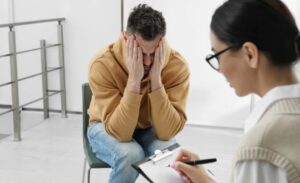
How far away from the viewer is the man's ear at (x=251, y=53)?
86 centimetres

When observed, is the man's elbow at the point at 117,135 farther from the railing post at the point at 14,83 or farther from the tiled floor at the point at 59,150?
the railing post at the point at 14,83

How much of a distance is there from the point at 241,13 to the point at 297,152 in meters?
0.30

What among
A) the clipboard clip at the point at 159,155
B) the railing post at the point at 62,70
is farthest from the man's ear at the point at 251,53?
the railing post at the point at 62,70

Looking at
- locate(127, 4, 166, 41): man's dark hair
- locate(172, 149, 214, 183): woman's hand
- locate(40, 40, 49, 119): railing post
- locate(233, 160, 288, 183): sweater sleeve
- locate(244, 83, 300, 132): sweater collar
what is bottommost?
locate(40, 40, 49, 119): railing post

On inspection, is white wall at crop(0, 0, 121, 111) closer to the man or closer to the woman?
the man

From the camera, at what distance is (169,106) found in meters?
1.88

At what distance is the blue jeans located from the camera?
1796mm

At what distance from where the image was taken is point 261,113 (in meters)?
0.89

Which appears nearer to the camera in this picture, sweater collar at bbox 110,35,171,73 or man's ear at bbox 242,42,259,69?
man's ear at bbox 242,42,259,69

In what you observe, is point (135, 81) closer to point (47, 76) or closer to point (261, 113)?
point (261, 113)

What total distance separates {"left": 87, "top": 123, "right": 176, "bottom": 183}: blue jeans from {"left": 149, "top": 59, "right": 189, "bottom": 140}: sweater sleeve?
59mm

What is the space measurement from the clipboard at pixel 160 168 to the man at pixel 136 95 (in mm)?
269

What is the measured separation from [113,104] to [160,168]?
1.75 feet

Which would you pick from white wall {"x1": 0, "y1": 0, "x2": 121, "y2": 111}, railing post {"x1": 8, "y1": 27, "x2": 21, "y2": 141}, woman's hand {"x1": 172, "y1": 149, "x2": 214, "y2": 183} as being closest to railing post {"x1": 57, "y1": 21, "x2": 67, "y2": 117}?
white wall {"x1": 0, "y1": 0, "x2": 121, "y2": 111}
